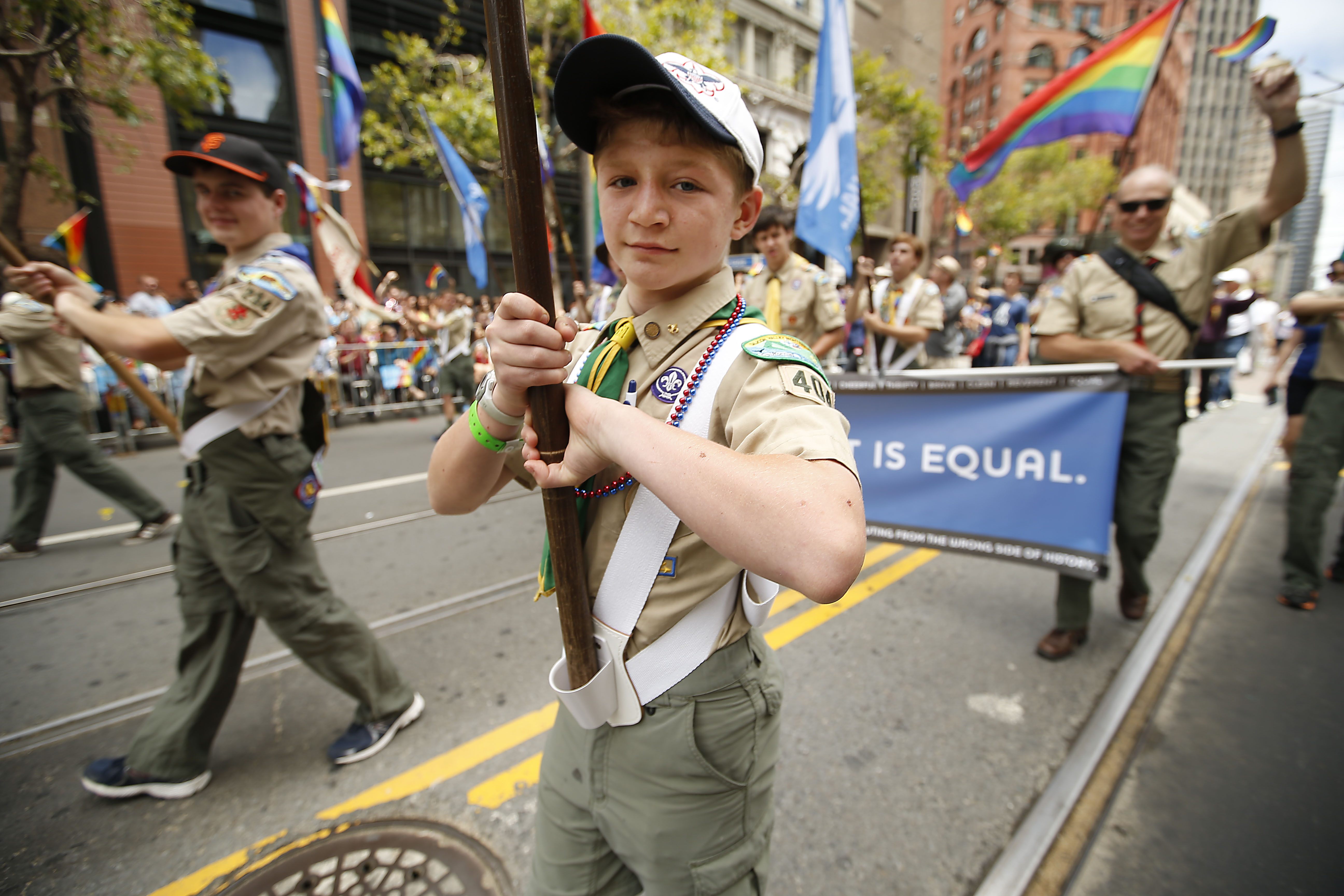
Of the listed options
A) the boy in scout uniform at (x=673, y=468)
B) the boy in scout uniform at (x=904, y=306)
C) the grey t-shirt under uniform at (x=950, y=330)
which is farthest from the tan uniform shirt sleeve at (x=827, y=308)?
the boy in scout uniform at (x=673, y=468)

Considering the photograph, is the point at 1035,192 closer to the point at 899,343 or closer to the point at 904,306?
the point at 904,306

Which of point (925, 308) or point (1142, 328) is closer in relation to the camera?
point (1142, 328)

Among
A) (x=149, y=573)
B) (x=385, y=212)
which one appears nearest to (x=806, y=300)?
(x=149, y=573)

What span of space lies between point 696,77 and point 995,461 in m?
2.63

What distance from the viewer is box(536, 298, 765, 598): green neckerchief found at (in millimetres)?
1087

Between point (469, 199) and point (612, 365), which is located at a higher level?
point (469, 199)

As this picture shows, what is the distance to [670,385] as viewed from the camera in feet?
3.42

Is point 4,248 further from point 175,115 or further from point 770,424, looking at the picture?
point 175,115

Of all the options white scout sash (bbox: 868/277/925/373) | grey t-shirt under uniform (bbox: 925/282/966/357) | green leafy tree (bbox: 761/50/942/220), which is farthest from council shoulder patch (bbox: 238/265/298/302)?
green leafy tree (bbox: 761/50/942/220)

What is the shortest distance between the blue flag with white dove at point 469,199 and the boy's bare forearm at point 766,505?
495 centimetres

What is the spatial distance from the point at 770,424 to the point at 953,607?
3.25 meters

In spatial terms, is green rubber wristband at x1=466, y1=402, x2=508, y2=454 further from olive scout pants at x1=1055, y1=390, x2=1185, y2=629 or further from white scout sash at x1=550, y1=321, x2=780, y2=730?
olive scout pants at x1=1055, y1=390, x2=1185, y2=629

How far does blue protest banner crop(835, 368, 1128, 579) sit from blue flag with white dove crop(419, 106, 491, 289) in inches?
140

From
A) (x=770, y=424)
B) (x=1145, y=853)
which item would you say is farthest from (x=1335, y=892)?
(x=770, y=424)
